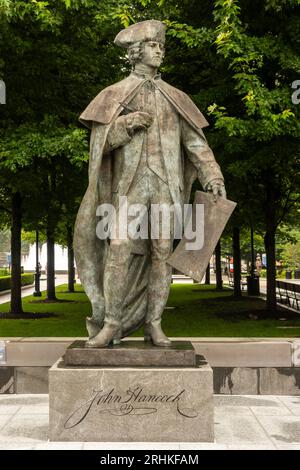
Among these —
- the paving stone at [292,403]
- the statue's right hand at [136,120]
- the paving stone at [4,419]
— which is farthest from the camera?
the paving stone at [292,403]

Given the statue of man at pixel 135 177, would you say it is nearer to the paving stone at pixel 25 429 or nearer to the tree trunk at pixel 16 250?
the paving stone at pixel 25 429

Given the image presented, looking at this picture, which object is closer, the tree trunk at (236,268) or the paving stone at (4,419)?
the paving stone at (4,419)

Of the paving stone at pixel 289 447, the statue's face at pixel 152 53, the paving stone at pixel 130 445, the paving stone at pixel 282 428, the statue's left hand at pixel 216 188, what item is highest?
the statue's face at pixel 152 53

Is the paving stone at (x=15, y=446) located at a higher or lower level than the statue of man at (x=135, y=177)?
lower

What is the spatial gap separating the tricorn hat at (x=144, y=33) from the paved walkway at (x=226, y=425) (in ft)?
13.3

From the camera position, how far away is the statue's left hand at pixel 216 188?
629 centimetres

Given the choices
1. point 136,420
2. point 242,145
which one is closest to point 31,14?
point 242,145

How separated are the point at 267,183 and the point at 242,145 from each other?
140 inches

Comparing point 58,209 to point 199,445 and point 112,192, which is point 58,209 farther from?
point 199,445

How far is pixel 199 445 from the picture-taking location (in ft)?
18.5

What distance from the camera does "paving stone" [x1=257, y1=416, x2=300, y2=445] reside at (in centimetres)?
586

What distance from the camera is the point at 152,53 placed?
20.9 ft

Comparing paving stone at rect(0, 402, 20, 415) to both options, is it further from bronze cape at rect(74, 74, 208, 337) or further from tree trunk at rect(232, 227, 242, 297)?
tree trunk at rect(232, 227, 242, 297)
